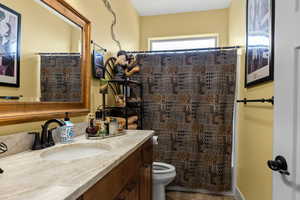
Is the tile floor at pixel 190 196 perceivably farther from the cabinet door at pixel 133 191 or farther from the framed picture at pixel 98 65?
the framed picture at pixel 98 65

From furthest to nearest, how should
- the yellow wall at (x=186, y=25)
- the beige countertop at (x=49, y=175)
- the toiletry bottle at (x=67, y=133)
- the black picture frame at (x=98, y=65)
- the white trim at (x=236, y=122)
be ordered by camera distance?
the yellow wall at (x=186, y=25)
the white trim at (x=236, y=122)
the black picture frame at (x=98, y=65)
the toiletry bottle at (x=67, y=133)
the beige countertop at (x=49, y=175)

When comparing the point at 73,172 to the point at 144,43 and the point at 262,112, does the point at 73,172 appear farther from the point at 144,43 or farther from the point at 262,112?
the point at 144,43

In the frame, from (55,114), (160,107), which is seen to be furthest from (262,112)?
(55,114)

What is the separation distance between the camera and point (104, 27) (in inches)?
81.7

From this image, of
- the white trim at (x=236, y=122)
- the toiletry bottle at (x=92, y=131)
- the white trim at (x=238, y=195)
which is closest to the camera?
the toiletry bottle at (x=92, y=131)

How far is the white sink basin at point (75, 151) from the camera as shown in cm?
112

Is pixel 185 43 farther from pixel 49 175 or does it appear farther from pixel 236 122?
pixel 49 175

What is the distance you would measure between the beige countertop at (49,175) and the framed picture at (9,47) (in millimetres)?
397

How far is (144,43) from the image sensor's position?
137 inches

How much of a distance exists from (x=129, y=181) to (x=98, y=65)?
1154mm

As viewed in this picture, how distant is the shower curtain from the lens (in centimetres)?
231

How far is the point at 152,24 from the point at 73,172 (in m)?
3.15

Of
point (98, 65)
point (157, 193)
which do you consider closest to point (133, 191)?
point (157, 193)

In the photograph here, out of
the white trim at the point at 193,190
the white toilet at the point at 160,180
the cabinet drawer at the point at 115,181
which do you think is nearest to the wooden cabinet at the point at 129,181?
the cabinet drawer at the point at 115,181
